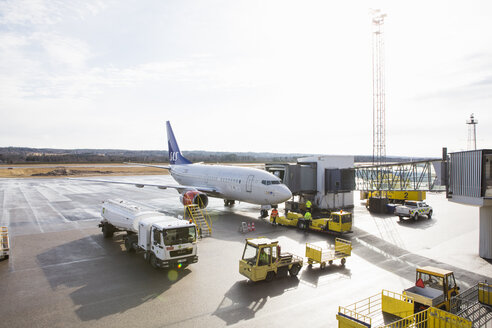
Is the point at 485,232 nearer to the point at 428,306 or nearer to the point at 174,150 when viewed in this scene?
the point at 428,306

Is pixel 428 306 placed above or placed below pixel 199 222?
below

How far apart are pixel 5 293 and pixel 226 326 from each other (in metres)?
10.5

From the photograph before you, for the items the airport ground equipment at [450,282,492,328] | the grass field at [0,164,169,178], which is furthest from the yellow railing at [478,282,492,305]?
the grass field at [0,164,169,178]

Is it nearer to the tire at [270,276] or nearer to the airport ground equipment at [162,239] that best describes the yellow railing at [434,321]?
the tire at [270,276]

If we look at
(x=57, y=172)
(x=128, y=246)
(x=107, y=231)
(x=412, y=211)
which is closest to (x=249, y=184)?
(x=107, y=231)

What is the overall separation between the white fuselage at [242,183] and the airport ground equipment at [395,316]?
15.3 m

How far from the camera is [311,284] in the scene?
50.9 ft

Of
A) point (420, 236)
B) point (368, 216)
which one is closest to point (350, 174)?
point (368, 216)

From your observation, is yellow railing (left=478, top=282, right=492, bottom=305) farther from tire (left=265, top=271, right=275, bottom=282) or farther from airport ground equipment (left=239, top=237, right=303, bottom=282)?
tire (left=265, top=271, right=275, bottom=282)

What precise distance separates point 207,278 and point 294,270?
450 cm

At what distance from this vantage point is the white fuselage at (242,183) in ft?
94.0

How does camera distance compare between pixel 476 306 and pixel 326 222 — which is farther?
pixel 326 222

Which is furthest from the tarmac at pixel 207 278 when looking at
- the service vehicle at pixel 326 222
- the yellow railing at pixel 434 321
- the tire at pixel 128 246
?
the yellow railing at pixel 434 321

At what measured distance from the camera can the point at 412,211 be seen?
31.0 meters
